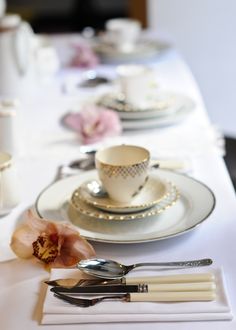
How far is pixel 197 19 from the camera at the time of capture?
287 centimetres

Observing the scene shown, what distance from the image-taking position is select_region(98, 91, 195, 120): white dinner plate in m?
1.48

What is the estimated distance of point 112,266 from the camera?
0.85 m

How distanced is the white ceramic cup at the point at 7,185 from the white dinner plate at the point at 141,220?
0.05m

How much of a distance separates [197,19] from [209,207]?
6.60 feet

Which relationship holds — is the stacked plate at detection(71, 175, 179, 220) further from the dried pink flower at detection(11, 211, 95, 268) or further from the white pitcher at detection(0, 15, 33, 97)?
the white pitcher at detection(0, 15, 33, 97)

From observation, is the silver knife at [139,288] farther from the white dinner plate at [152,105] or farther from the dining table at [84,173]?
the white dinner plate at [152,105]

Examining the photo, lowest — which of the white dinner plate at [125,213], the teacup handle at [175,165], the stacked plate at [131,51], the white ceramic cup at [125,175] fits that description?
the stacked plate at [131,51]

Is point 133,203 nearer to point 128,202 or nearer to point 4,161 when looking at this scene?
point 128,202

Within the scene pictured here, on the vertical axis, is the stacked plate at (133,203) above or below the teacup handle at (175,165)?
above

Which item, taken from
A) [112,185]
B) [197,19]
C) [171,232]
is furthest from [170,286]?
[197,19]

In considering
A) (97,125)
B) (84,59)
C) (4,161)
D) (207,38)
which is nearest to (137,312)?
(4,161)

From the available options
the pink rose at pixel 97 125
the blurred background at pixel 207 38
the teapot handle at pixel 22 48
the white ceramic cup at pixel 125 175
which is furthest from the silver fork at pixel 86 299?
the blurred background at pixel 207 38

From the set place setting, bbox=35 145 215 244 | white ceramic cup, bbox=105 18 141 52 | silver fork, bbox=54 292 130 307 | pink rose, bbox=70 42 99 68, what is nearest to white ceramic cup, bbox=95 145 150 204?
place setting, bbox=35 145 215 244

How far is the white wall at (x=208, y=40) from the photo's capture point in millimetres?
2852
